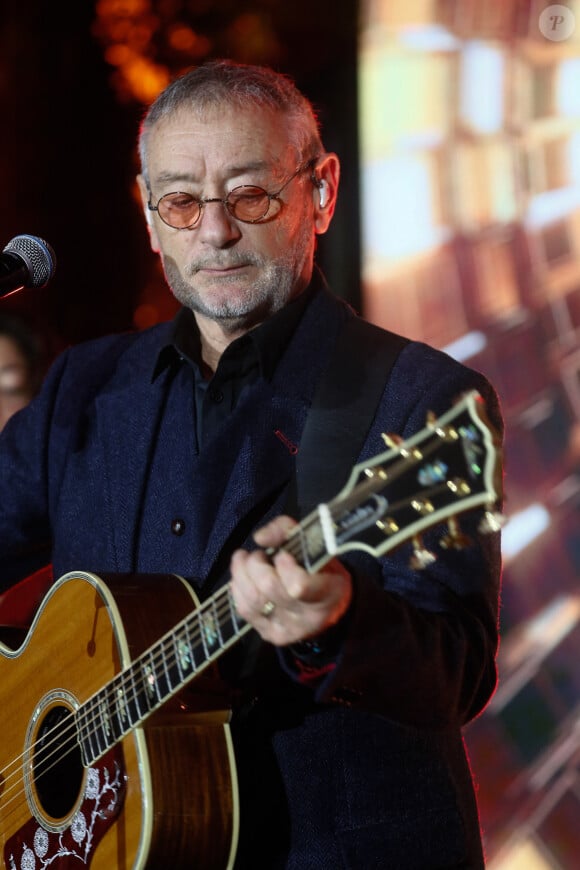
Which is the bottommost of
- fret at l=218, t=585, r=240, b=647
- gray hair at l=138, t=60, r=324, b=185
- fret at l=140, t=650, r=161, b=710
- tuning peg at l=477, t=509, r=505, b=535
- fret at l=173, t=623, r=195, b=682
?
fret at l=140, t=650, r=161, b=710

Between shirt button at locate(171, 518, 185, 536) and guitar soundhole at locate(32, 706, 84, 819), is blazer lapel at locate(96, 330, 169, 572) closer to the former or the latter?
shirt button at locate(171, 518, 185, 536)

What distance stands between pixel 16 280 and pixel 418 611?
105 centimetres

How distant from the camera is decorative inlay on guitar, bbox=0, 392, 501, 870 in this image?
1.58m

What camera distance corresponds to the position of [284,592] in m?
1.55

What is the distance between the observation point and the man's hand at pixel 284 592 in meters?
1.54

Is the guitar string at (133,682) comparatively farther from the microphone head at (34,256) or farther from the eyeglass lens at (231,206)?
the eyeglass lens at (231,206)

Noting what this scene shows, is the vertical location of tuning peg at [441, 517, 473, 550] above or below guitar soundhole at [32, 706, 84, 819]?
above

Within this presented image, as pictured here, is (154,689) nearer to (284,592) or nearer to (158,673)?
(158,673)

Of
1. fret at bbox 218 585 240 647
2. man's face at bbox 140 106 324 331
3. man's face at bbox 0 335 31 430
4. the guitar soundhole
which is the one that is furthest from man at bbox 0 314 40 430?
fret at bbox 218 585 240 647

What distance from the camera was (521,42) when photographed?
3.96 metres

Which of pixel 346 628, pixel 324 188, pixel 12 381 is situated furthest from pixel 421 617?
pixel 12 381

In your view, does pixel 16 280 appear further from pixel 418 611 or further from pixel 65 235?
pixel 65 235

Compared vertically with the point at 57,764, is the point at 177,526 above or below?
above

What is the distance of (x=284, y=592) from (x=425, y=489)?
26 cm
